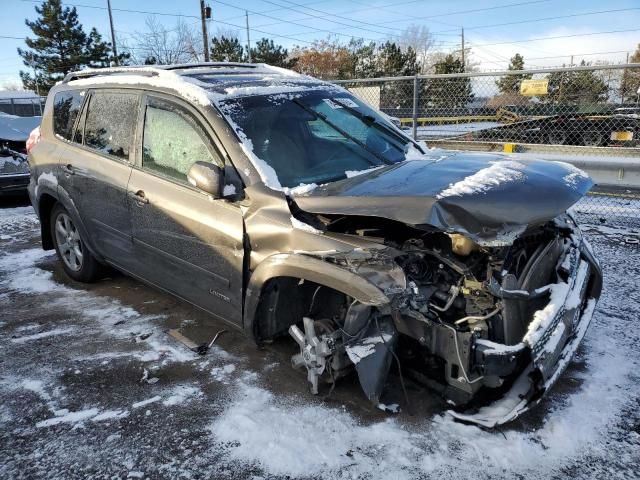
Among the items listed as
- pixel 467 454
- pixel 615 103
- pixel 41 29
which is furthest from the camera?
pixel 41 29

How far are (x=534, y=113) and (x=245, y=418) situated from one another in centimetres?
788

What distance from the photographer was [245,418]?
9.44ft

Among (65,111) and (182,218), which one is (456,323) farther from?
(65,111)

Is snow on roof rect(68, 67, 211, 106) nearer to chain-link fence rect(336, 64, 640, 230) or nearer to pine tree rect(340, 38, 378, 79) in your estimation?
chain-link fence rect(336, 64, 640, 230)

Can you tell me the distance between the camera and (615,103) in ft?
28.9

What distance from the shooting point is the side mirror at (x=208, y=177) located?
9.74ft

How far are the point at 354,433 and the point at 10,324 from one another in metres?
3.18

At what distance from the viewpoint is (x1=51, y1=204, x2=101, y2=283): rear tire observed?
4.77 meters

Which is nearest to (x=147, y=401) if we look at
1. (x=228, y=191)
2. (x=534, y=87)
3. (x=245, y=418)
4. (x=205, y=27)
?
(x=245, y=418)

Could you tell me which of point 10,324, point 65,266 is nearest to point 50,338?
point 10,324

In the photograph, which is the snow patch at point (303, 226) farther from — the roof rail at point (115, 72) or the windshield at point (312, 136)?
the roof rail at point (115, 72)

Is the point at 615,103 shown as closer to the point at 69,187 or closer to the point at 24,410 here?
the point at 69,187

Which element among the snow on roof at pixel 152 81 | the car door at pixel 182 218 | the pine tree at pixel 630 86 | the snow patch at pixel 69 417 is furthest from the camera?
the pine tree at pixel 630 86

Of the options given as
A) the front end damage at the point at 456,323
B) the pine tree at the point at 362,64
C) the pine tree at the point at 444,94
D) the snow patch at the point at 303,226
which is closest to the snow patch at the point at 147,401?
the front end damage at the point at 456,323
